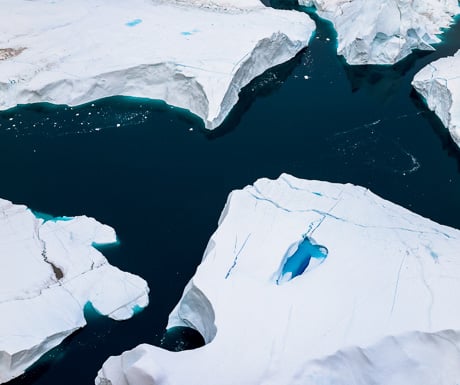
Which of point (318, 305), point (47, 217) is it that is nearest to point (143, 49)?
point (47, 217)

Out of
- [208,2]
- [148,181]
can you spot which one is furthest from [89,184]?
[208,2]

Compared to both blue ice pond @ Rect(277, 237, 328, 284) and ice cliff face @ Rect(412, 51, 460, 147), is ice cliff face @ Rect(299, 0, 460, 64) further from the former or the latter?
blue ice pond @ Rect(277, 237, 328, 284)

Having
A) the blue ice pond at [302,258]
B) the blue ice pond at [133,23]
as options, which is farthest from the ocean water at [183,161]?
the blue ice pond at [133,23]

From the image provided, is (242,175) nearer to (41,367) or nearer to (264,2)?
(41,367)

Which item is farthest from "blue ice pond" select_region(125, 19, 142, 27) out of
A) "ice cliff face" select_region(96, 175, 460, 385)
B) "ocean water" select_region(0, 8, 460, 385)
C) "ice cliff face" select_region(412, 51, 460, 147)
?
"ice cliff face" select_region(96, 175, 460, 385)

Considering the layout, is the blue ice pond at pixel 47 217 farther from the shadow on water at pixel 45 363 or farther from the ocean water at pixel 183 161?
the shadow on water at pixel 45 363
